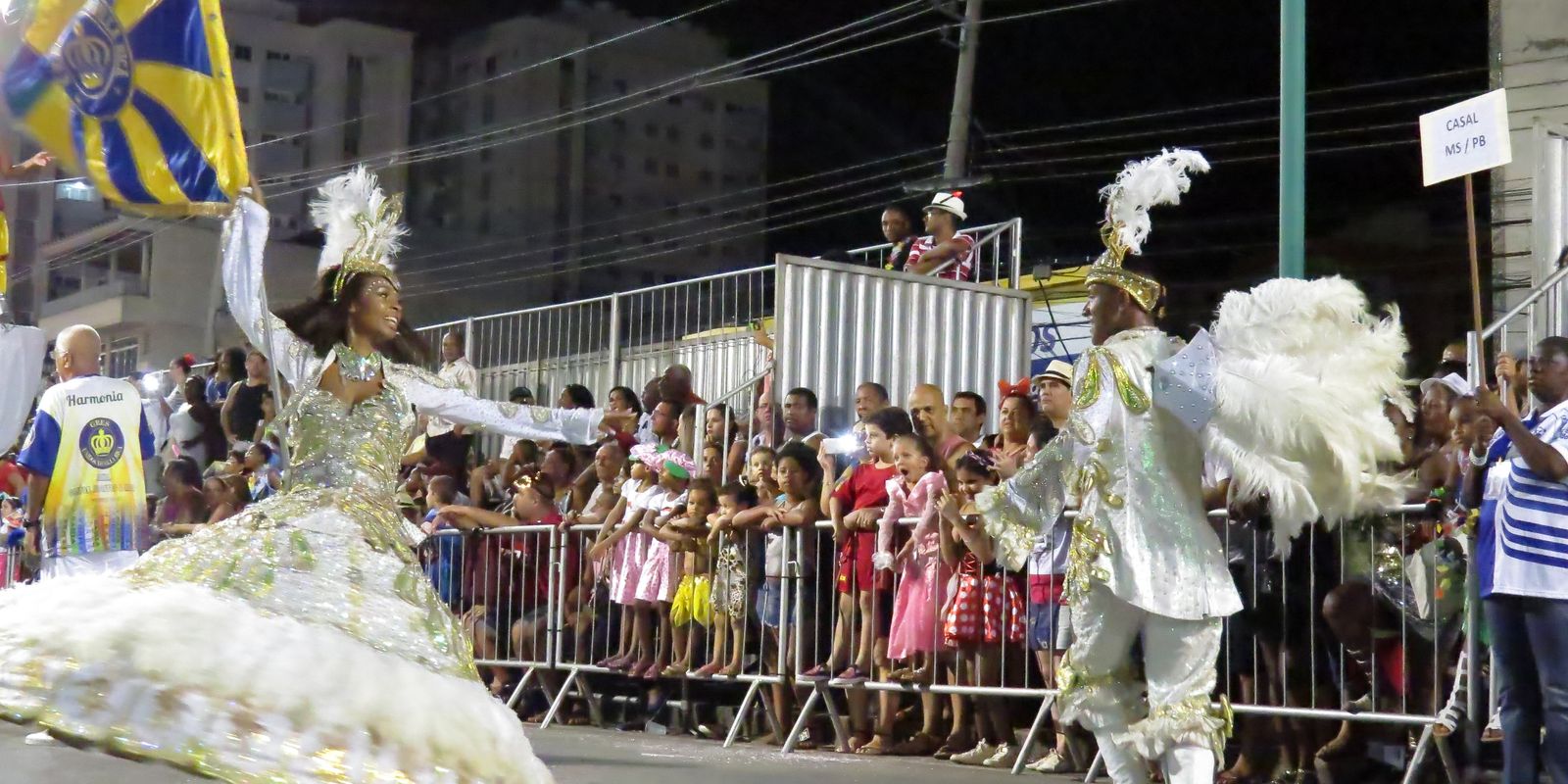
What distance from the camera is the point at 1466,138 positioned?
21.9 feet

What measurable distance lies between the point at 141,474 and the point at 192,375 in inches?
259

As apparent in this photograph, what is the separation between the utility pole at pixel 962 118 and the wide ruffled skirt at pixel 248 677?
1089 centimetres

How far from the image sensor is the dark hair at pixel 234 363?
1534cm

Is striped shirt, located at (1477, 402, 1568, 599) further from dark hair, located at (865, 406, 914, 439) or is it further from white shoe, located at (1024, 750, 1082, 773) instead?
dark hair, located at (865, 406, 914, 439)

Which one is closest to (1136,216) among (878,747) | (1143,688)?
(1143,688)

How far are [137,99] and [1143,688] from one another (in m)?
4.58

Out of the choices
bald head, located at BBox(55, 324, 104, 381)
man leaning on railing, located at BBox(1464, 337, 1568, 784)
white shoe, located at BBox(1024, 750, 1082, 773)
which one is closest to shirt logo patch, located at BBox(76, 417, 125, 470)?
bald head, located at BBox(55, 324, 104, 381)

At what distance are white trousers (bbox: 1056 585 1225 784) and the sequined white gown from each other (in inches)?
84.3

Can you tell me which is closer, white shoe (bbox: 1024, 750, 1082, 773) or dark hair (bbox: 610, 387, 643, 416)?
white shoe (bbox: 1024, 750, 1082, 773)

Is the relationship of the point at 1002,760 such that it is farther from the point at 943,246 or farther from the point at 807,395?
the point at 943,246

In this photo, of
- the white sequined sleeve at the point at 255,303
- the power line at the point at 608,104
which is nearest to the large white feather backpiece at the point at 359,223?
the white sequined sleeve at the point at 255,303

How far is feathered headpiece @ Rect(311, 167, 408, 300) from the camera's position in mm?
6094

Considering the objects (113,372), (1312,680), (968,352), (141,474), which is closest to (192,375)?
(113,372)

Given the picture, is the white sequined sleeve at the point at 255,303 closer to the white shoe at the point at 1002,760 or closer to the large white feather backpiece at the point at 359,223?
the large white feather backpiece at the point at 359,223
